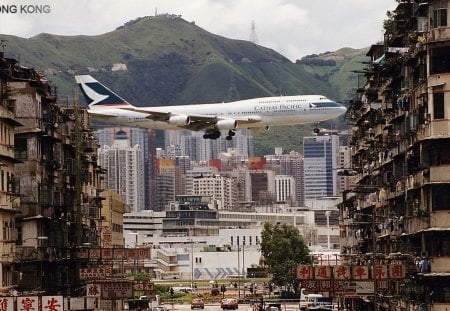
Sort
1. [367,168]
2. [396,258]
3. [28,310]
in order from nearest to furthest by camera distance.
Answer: [28,310] → [396,258] → [367,168]

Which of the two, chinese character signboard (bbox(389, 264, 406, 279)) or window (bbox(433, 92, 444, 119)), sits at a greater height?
window (bbox(433, 92, 444, 119))

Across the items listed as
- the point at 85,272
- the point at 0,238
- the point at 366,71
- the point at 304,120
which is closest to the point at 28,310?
the point at 0,238

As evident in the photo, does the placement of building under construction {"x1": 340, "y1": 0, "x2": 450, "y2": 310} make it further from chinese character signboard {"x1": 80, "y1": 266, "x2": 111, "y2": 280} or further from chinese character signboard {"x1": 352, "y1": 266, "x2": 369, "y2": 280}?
chinese character signboard {"x1": 80, "y1": 266, "x2": 111, "y2": 280}

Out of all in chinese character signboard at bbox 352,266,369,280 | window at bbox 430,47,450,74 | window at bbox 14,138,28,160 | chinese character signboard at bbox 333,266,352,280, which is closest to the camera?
window at bbox 430,47,450,74

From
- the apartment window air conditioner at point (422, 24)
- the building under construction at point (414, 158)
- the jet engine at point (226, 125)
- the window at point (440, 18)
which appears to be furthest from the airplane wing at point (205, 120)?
the window at point (440, 18)

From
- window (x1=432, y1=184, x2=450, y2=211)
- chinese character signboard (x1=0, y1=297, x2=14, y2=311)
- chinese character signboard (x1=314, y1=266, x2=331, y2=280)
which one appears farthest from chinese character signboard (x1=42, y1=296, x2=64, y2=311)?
window (x1=432, y1=184, x2=450, y2=211)

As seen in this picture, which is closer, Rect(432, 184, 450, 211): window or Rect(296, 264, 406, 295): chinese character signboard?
Rect(432, 184, 450, 211): window

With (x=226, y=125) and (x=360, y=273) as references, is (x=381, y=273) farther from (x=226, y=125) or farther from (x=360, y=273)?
(x=226, y=125)

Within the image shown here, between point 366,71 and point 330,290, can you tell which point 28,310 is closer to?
point 330,290
